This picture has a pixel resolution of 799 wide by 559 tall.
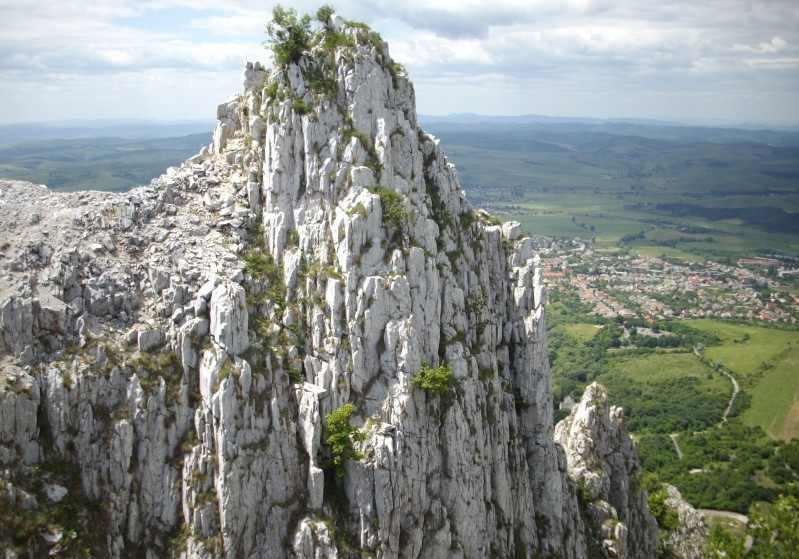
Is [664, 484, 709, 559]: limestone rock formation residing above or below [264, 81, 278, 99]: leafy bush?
below

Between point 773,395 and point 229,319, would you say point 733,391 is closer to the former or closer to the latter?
point 773,395

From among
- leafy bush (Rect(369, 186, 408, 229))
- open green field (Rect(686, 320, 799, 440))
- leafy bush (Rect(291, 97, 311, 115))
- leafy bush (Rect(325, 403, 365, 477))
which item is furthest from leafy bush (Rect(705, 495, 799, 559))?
open green field (Rect(686, 320, 799, 440))

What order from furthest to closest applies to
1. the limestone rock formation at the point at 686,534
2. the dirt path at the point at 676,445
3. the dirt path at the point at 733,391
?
1. the dirt path at the point at 733,391
2. the dirt path at the point at 676,445
3. the limestone rock formation at the point at 686,534

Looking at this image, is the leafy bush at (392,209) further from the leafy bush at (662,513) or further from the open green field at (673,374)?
the open green field at (673,374)

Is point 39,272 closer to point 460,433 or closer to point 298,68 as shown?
point 298,68

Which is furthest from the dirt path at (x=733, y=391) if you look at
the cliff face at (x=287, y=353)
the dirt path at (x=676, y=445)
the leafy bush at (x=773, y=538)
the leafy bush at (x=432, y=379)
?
the leafy bush at (x=432, y=379)

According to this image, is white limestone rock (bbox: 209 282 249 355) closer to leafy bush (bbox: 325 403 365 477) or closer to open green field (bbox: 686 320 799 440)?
leafy bush (bbox: 325 403 365 477)

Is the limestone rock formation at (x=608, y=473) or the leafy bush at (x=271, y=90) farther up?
the leafy bush at (x=271, y=90)

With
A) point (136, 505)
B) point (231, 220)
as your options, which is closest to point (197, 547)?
point (136, 505)
